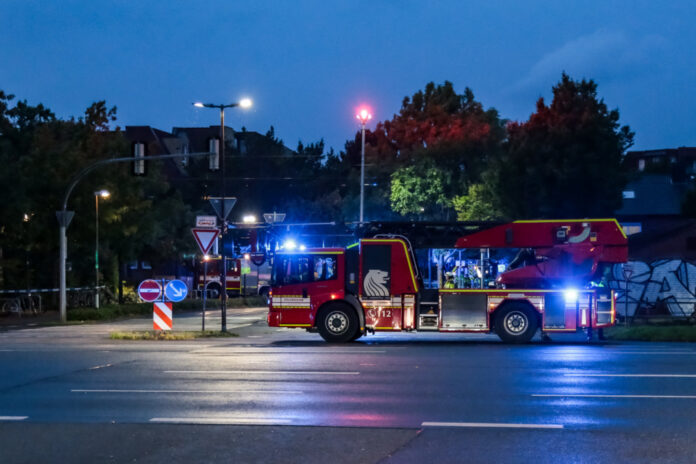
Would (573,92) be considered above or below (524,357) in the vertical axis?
above

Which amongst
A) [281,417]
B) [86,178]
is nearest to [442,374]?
[281,417]

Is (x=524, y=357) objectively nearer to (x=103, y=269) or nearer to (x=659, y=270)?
(x=659, y=270)

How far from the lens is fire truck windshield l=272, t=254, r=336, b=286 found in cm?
2370

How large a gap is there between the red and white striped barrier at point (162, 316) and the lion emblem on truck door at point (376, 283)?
533cm

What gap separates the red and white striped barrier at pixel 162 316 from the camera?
24.7 m

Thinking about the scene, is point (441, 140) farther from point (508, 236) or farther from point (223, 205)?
point (508, 236)

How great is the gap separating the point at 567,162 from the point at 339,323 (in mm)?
29513

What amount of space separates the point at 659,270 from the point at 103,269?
27.0 metres

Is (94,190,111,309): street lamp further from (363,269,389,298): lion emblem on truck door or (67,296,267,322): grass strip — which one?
(363,269,389,298): lion emblem on truck door

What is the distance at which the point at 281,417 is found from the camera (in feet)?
36.2

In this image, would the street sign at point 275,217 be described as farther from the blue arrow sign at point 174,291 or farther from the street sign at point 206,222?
the blue arrow sign at point 174,291

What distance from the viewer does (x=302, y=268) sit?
23.9 m

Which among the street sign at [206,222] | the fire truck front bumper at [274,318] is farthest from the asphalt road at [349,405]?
the street sign at [206,222]

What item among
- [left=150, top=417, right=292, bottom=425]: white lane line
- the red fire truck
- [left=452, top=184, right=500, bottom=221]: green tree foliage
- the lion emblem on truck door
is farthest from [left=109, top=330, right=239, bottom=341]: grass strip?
[left=452, top=184, right=500, bottom=221]: green tree foliage
